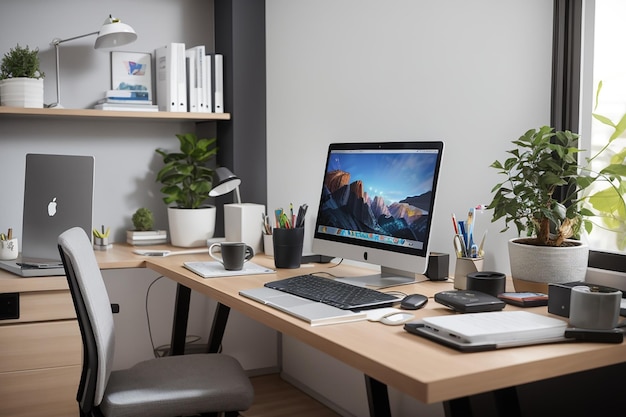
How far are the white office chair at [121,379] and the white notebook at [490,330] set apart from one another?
71 centimetres

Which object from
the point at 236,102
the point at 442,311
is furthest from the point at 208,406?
the point at 236,102

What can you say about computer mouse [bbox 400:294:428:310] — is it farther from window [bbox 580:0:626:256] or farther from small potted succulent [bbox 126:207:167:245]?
small potted succulent [bbox 126:207:167:245]

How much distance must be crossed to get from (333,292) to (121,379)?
673mm

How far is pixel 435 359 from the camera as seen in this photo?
1.33 meters

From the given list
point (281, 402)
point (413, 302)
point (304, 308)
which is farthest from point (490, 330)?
point (281, 402)

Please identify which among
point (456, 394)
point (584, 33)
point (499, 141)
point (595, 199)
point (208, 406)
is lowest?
point (208, 406)

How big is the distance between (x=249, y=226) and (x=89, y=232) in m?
0.66

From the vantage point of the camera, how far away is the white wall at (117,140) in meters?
3.23

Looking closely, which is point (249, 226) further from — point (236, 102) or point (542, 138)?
point (542, 138)

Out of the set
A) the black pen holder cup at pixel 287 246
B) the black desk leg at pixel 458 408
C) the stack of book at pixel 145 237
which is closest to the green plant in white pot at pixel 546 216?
the black desk leg at pixel 458 408

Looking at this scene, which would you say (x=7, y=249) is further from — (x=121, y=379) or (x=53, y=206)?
(x=121, y=379)

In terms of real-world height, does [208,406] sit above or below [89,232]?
below

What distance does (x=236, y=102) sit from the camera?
3365 millimetres

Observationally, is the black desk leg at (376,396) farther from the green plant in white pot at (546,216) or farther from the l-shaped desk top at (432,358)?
the green plant in white pot at (546,216)
